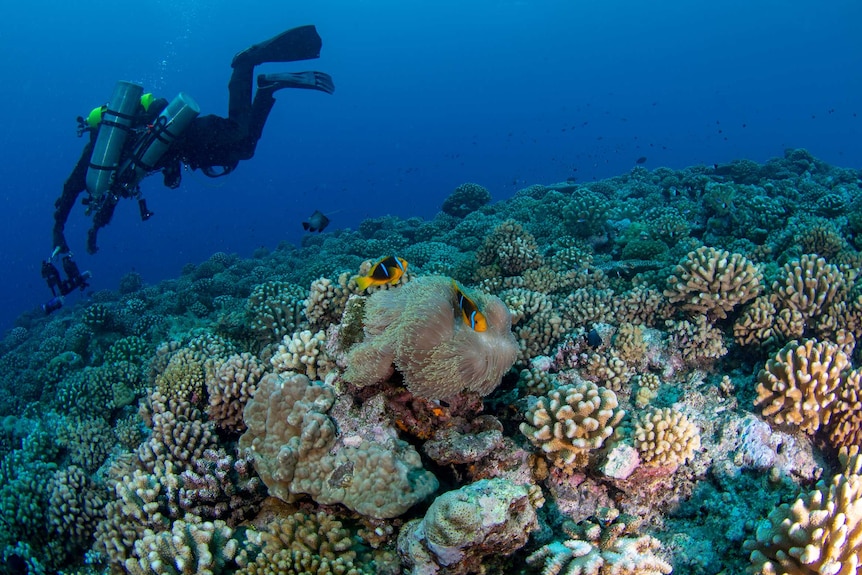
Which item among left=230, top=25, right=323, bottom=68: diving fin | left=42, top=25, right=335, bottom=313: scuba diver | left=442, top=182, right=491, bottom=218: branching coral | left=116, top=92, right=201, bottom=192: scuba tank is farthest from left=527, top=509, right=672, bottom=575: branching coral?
left=442, top=182, right=491, bottom=218: branching coral

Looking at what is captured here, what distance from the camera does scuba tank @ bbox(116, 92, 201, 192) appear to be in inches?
373

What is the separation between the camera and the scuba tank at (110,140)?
905 centimetres

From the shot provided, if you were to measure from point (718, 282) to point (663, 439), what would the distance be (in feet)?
8.69

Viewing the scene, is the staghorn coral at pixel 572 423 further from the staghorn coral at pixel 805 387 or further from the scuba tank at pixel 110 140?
the scuba tank at pixel 110 140

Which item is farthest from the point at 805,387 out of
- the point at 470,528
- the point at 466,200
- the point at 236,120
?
the point at 466,200

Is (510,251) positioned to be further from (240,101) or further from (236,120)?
(240,101)

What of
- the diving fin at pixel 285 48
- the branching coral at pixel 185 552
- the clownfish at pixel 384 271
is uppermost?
the diving fin at pixel 285 48

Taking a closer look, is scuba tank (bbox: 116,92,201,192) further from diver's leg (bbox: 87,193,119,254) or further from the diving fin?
the diving fin

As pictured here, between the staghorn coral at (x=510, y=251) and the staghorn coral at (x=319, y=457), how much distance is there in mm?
4151

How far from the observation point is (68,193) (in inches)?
365

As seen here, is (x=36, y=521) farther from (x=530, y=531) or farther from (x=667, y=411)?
(x=667, y=411)

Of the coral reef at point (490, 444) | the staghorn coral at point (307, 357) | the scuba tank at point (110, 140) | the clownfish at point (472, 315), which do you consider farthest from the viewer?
the scuba tank at point (110, 140)

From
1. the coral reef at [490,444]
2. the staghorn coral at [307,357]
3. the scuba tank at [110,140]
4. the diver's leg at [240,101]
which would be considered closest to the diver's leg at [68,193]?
the scuba tank at [110,140]

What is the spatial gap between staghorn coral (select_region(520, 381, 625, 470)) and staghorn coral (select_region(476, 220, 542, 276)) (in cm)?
378
